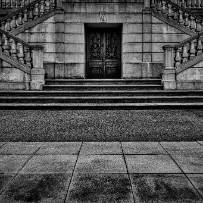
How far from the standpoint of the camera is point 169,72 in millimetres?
9305

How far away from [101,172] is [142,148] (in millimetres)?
1331

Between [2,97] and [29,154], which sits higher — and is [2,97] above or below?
above

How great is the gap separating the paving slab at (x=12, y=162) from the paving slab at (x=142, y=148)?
179 centimetres

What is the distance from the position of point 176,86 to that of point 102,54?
5.25 metres

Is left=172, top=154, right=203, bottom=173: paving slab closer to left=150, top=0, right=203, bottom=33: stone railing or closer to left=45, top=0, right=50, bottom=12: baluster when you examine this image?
left=150, top=0, right=203, bottom=33: stone railing

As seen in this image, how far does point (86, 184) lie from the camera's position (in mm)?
2617

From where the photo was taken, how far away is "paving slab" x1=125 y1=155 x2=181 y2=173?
9.85 feet

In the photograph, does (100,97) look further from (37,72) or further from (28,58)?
(28,58)

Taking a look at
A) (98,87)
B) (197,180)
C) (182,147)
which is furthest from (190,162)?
(98,87)

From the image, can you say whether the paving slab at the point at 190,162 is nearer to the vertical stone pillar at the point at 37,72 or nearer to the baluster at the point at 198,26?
the vertical stone pillar at the point at 37,72

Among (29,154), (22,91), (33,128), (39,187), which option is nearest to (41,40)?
(22,91)

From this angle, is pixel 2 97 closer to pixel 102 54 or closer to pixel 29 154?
pixel 29 154

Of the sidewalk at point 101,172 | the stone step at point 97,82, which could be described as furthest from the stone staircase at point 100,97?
the sidewalk at point 101,172

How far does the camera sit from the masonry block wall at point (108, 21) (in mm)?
11742
